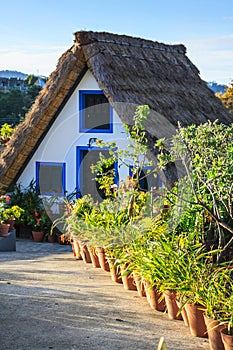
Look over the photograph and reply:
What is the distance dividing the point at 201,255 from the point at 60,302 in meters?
1.63

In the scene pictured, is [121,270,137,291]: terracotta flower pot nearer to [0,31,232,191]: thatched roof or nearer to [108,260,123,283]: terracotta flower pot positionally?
[108,260,123,283]: terracotta flower pot

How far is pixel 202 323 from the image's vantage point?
5.86 m

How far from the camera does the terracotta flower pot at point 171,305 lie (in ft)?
20.7

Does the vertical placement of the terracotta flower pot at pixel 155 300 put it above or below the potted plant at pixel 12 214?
below

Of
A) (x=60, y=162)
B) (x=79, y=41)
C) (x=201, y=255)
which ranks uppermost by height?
(x=79, y=41)

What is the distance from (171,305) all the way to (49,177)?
7.71m

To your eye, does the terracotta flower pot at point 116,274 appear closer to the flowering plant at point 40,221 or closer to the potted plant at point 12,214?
the potted plant at point 12,214

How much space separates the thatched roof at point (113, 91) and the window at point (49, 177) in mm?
382

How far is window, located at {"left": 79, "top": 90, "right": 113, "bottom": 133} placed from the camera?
13.0 m

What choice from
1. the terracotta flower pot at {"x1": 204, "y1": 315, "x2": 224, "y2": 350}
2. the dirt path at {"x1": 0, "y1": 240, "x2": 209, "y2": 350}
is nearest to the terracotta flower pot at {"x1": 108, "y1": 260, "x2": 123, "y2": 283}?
the dirt path at {"x1": 0, "y1": 240, "x2": 209, "y2": 350}

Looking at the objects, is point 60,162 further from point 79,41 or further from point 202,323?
point 202,323

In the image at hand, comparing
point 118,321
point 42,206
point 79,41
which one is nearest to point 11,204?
point 42,206

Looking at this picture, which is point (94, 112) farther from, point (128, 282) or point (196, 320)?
point (196, 320)

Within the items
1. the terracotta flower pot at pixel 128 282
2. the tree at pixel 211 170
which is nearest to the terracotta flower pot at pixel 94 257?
the terracotta flower pot at pixel 128 282
